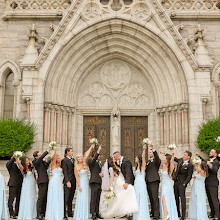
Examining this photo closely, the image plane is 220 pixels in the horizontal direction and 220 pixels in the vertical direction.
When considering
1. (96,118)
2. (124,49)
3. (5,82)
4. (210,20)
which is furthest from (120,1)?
(5,82)

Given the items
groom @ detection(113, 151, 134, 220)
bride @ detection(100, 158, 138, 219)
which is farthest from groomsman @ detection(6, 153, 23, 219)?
groom @ detection(113, 151, 134, 220)

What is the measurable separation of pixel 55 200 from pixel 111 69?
8657 millimetres

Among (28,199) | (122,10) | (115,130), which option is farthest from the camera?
(115,130)

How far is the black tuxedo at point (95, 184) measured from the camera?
7.87 metres

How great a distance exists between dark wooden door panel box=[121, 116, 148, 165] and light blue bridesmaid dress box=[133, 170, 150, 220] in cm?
617

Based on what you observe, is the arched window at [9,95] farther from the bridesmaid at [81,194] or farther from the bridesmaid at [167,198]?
the bridesmaid at [167,198]

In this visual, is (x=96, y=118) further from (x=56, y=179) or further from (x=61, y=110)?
(x=56, y=179)

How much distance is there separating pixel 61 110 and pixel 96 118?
6.19 ft

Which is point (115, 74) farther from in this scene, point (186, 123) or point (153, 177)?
point (153, 177)

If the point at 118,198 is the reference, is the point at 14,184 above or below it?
above

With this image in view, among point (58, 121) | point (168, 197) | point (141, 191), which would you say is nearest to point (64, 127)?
point (58, 121)

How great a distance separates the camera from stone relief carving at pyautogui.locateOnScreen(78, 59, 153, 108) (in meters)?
14.7

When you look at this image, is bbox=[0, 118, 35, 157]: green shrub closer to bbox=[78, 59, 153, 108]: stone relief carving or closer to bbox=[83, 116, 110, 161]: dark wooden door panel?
bbox=[83, 116, 110, 161]: dark wooden door panel

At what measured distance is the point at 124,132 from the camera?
14398 mm
